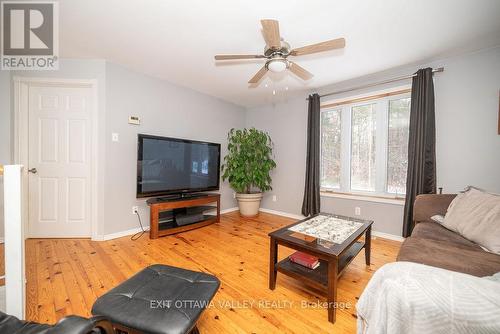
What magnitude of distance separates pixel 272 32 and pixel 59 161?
9.65ft

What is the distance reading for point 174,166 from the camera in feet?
9.87

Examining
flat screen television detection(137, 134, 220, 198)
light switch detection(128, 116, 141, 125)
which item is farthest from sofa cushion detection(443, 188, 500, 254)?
light switch detection(128, 116, 141, 125)

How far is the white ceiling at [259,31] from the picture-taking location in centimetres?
163

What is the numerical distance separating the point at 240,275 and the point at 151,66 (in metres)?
2.75

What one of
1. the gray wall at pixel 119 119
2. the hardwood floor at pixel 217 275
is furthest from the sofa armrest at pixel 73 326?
the gray wall at pixel 119 119

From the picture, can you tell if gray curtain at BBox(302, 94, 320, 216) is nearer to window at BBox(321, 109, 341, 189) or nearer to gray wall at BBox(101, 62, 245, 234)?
window at BBox(321, 109, 341, 189)

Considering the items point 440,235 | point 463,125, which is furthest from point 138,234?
point 463,125

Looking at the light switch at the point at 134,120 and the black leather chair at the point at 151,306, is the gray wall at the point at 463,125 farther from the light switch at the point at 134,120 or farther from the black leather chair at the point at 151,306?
the light switch at the point at 134,120

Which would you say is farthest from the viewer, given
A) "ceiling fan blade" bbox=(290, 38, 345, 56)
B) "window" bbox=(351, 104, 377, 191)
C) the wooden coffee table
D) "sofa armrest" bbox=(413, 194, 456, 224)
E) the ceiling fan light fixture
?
"window" bbox=(351, 104, 377, 191)

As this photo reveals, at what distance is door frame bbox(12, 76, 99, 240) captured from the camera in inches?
95.1

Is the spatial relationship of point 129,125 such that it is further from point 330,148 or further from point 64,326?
point 330,148

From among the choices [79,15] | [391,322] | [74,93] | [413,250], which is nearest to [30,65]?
[74,93]

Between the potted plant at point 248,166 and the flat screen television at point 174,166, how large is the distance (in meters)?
0.28

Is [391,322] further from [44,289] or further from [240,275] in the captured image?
[44,289]
